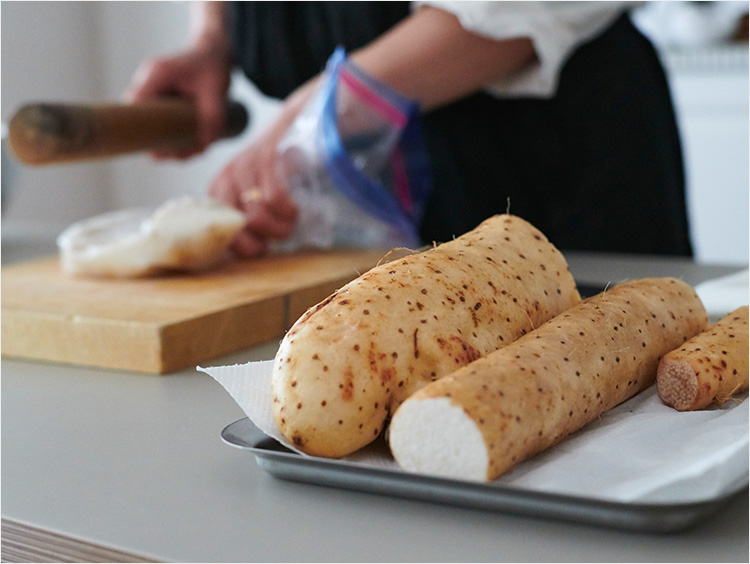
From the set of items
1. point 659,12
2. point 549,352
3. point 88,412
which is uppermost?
point 659,12

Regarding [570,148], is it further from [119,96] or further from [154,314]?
[119,96]

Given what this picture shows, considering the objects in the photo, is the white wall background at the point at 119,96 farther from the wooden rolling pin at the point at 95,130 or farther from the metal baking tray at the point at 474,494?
the metal baking tray at the point at 474,494

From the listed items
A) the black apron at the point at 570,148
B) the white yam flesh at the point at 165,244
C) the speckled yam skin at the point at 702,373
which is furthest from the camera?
the black apron at the point at 570,148

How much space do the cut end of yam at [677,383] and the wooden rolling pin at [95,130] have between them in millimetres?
1000

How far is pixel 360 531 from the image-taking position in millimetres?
500

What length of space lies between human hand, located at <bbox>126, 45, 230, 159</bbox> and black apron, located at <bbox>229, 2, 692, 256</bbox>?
6.6 inches

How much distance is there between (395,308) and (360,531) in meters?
0.15

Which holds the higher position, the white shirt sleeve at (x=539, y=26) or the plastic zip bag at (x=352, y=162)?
the white shirt sleeve at (x=539, y=26)

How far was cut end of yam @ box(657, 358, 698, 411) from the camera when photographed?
62 cm

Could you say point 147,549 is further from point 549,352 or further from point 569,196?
point 569,196

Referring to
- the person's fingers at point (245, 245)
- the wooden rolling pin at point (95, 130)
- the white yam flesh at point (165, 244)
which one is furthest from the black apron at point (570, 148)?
the white yam flesh at point (165, 244)

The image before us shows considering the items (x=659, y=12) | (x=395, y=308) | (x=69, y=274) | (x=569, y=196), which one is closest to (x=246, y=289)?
(x=69, y=274)

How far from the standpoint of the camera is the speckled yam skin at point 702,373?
0.62m

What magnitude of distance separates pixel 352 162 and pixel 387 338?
823 mm
